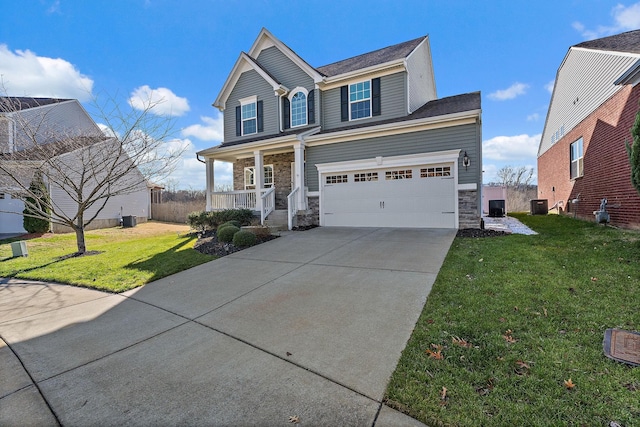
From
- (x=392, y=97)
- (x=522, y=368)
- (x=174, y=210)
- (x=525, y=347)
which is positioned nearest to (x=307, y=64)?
(x=392, y=97)

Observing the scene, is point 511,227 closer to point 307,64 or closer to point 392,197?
point 392,197

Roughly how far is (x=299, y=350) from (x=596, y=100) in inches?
564

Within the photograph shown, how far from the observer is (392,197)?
10781mm

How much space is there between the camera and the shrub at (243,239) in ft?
29.0

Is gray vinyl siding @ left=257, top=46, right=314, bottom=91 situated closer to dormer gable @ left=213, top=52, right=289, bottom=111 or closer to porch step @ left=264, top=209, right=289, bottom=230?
dormer gable @ left=213, top=52, right=289, bottom=111

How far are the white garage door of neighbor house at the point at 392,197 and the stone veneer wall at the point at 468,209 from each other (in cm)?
21

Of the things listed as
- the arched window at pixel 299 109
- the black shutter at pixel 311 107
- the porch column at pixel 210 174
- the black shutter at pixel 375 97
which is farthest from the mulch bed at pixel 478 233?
the porch column at pixel 210 174

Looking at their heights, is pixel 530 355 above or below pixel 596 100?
below

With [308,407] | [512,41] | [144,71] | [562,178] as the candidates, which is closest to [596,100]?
[512,41]

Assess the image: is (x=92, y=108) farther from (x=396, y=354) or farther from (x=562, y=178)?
(x=562, y=178)

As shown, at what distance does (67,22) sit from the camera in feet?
32.9

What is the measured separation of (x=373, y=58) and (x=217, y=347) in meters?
14.3

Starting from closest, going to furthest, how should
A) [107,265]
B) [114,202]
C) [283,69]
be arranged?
[107,265]
[283,69]
[114,202]

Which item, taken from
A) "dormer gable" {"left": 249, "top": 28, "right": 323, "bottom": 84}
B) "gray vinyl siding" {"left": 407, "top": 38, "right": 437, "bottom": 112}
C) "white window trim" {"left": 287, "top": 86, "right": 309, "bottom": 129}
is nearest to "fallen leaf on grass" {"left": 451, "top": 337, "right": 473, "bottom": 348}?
"gray vinyl siding" {"left": 407, "top": 38, "right": 437, "bottom": 112}
